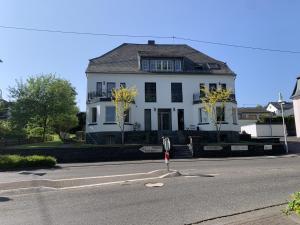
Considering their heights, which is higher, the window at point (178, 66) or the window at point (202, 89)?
the window at point (178, 66)

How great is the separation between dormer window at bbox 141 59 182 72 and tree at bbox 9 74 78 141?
33.4 feet

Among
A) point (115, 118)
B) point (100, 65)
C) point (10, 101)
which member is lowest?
point (115, 118)

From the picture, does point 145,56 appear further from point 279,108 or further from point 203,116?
point 279,108

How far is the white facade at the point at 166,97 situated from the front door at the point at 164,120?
33 centimetres

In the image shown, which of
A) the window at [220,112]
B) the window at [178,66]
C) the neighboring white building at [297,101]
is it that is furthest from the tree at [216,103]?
the neighboring white building at [297,101]

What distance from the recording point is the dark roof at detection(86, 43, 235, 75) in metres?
39.6

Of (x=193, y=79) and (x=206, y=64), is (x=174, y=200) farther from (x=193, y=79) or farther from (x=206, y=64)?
(x=206, y=64)

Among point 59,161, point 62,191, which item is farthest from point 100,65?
point 62,191

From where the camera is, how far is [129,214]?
29.3 ft

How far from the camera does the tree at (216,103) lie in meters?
36.1

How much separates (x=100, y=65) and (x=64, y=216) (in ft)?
104

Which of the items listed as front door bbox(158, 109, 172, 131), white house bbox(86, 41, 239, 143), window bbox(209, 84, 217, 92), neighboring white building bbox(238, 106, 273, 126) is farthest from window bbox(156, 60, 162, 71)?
neighboring white building bbox(238, 106, 273, 126)

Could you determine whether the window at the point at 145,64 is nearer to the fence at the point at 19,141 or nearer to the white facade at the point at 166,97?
the white facade at the point at 166,97

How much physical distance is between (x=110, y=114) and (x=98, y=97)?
7.09 ft
